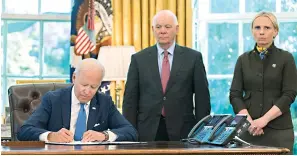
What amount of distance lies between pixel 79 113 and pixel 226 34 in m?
4.30

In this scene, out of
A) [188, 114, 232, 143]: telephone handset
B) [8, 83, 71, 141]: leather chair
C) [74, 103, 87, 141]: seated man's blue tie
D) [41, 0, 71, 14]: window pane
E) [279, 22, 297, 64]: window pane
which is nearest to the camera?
[188, 114, 232, 143]: telephone handset

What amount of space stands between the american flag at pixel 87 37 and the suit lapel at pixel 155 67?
246 cm

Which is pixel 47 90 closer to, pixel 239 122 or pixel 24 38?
pixel 239 122

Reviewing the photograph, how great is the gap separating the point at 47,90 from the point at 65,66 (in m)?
3.53

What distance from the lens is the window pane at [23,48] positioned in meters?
7.62

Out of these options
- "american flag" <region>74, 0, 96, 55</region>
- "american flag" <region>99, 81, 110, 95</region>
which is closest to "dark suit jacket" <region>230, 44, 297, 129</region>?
"american flag" <region>99, 81, 110, 95</region>

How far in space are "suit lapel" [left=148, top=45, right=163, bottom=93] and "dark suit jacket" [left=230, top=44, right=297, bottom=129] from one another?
1.84 feet

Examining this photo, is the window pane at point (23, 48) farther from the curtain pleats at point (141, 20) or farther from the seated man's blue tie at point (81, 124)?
the seated man's blue tie at point (81, 124)

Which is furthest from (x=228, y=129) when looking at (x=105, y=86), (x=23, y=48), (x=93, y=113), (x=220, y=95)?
(x=23, y=48)

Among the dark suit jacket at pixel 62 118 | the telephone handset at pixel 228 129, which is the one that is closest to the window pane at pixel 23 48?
the dark suit jacket at pixel 62 118

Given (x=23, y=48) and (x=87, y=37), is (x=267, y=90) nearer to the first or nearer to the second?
(x=87, y=37)

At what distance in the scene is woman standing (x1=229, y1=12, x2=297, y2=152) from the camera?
441 centimetres

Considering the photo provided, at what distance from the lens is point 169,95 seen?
4.62 m

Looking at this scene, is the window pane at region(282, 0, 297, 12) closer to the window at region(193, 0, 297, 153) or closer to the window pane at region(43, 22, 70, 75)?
the window at region(193, 0, 297, 153)
